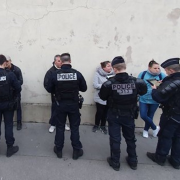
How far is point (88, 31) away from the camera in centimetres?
442

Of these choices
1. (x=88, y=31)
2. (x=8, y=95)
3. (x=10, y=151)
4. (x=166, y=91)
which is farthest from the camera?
(x=88, y=31)

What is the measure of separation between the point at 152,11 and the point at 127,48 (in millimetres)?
928

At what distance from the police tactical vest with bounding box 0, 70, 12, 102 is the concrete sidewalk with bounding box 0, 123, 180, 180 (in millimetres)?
1064

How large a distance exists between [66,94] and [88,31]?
185 cm

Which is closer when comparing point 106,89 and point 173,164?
point 106,89

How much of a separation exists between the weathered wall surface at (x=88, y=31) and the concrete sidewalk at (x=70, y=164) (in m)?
1.57

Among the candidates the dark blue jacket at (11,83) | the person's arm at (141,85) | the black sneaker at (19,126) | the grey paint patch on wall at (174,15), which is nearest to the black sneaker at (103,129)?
the person's arm at (141,85)

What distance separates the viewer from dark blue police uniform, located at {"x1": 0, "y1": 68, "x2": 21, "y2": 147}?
10.4 feet

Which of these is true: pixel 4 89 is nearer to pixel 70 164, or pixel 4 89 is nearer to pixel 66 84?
pixel 66 84

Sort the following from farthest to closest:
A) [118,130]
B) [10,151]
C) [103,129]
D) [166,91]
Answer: [103,129] → [10,151] → [118,130] → [166,91]

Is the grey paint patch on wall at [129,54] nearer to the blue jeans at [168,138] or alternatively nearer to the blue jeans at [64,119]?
the blue jeans at [168,138]

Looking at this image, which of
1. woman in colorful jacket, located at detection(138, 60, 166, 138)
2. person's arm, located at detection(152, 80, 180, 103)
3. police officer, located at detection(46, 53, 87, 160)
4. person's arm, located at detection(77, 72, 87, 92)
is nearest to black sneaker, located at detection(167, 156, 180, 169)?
woman in colorful jacket, located at detection(138, 60, 166, 138)

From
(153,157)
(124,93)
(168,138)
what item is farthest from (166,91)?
(153,157)

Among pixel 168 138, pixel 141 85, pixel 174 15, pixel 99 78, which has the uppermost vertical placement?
pixel 174 15
